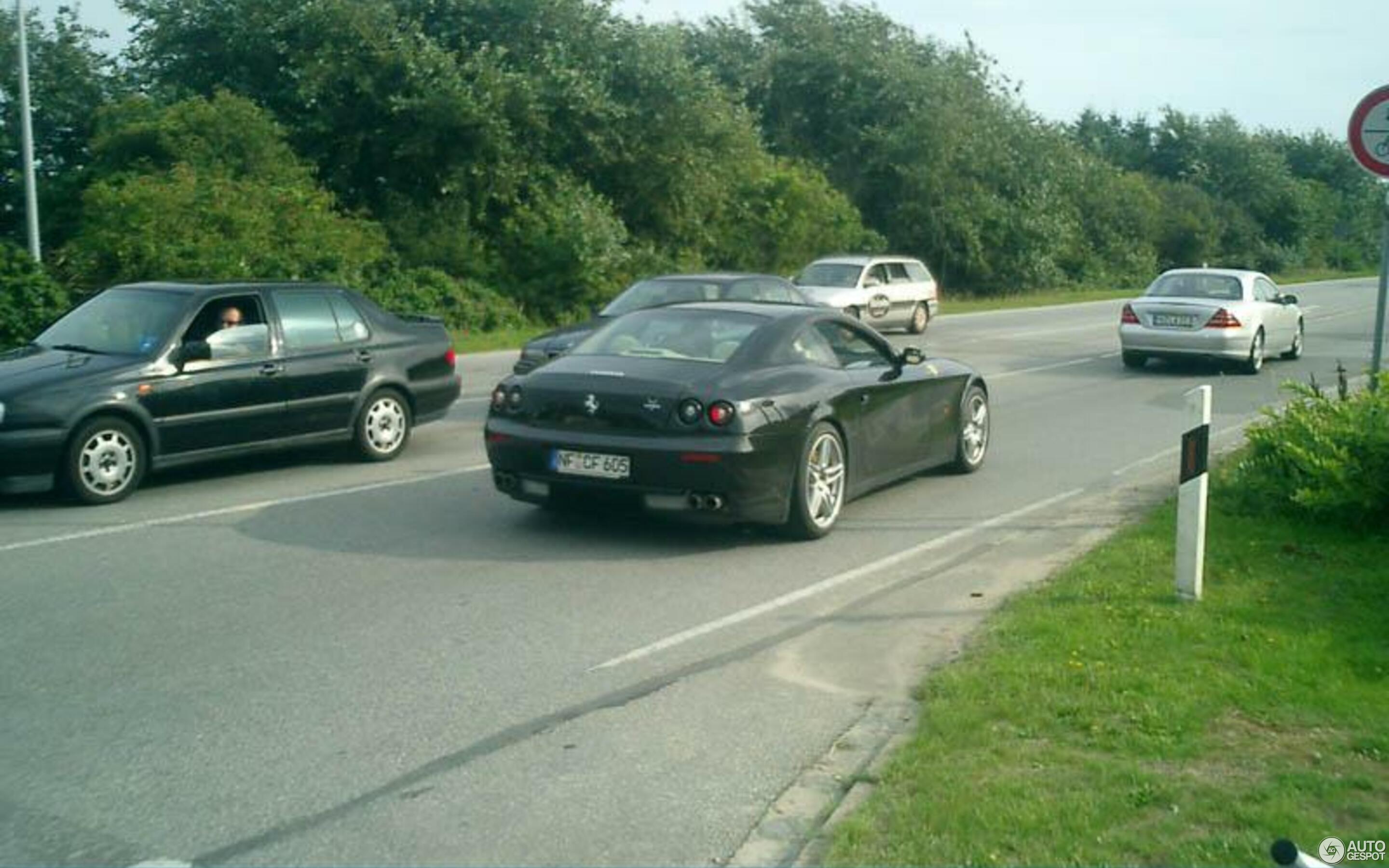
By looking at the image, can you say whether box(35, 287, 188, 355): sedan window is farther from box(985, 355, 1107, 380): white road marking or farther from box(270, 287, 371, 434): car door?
box(985, 355, 1107, 380): white road marking

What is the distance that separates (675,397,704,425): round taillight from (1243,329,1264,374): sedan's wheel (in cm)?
1502

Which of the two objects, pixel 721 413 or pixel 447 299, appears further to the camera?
pixel 447 299

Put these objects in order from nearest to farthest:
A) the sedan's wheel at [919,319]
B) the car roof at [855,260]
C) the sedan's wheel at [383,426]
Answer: the sedan's wheel at [383,426] → the car roof at [855,260] → the sedan's wheel at [919,319]

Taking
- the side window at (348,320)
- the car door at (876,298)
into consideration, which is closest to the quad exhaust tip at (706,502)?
the side window at (348,320)

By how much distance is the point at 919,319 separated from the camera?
104ft

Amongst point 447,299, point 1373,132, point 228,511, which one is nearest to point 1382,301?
point 1373,132

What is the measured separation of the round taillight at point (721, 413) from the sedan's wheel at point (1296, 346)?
1795 cm

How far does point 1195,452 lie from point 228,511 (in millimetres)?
6339

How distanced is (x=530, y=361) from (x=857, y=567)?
667 centimetres

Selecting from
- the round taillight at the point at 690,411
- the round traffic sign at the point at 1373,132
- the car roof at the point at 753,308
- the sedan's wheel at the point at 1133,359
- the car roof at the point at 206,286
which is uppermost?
the round traffic sign at the point at 1373,132

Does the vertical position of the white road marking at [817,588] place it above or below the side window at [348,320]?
below

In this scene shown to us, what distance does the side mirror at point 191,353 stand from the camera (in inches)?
442

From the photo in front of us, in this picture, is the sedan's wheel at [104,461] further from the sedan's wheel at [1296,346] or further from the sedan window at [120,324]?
the sedan's wheel at [1296,346]

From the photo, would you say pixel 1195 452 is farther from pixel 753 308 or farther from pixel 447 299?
pixel 447 299
